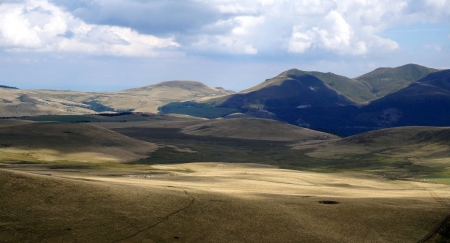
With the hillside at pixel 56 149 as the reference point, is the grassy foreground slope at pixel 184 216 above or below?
above

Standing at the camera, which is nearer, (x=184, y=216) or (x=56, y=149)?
(x=184, y=216)

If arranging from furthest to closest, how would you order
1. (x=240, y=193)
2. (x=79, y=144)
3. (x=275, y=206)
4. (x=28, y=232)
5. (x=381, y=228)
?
(x=79, y=144)
(x=240, y=193)
(x=275, y=206)
(x=381, y=228)
(x=28, y=232)

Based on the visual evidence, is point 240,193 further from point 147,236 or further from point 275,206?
point 147,236

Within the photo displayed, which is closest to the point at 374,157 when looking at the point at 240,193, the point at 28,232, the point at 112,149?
the point at 112,149

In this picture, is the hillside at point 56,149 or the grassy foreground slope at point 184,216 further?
the hillside at point 56,149

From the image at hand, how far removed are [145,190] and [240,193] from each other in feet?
41.9

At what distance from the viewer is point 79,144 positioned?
189 metres

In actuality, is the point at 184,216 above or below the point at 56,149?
above

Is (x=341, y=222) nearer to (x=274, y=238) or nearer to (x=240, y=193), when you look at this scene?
(x=274, y=238)

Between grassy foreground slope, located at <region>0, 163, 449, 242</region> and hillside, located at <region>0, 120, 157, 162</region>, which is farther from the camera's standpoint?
hillside, located at <region>0, 120, 157, 162</region>

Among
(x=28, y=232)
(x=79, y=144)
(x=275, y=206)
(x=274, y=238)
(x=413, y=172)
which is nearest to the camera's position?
(x=28, y=232)

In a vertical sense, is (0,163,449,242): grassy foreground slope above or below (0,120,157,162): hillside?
above

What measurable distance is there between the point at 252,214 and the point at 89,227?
671 inches

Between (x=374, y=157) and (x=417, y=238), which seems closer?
(x=417, y=238)
